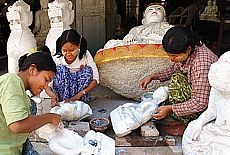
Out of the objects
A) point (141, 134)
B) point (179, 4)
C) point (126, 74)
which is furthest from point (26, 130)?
point (179, 4)

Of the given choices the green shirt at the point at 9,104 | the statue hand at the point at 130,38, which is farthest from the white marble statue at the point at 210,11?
the green shirt at the point at 9,104

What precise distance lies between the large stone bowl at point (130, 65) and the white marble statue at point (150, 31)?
0.41 feet

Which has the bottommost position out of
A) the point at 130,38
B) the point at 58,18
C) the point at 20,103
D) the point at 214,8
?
the point at 20,103

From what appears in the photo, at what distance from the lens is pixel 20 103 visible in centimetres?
124

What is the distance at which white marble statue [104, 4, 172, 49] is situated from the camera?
2836 millimetres

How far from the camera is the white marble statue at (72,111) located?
7.38 ft

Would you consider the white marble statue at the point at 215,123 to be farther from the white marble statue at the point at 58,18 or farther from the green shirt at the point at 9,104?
the white marble statue at the point at 58,18

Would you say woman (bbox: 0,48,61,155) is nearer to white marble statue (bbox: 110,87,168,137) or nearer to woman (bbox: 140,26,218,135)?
white marble statue (bbox: 110,87,168,137)

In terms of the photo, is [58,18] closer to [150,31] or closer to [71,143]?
[150,31]

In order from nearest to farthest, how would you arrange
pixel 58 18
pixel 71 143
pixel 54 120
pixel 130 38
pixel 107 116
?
pixel 54 120 → pixel 71 143 → pixel 107 116 → pixel 130 38 → pixel 58 18

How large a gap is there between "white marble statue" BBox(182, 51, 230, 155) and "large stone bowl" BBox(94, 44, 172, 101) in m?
1.01

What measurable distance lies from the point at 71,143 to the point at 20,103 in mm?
551

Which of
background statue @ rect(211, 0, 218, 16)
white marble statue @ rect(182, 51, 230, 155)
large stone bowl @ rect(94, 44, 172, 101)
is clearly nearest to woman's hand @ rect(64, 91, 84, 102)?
large stone bowl @ rect(94, 44, 172, 101)

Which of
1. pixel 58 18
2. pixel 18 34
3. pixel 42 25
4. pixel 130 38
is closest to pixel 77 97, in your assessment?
pixel 130 38
